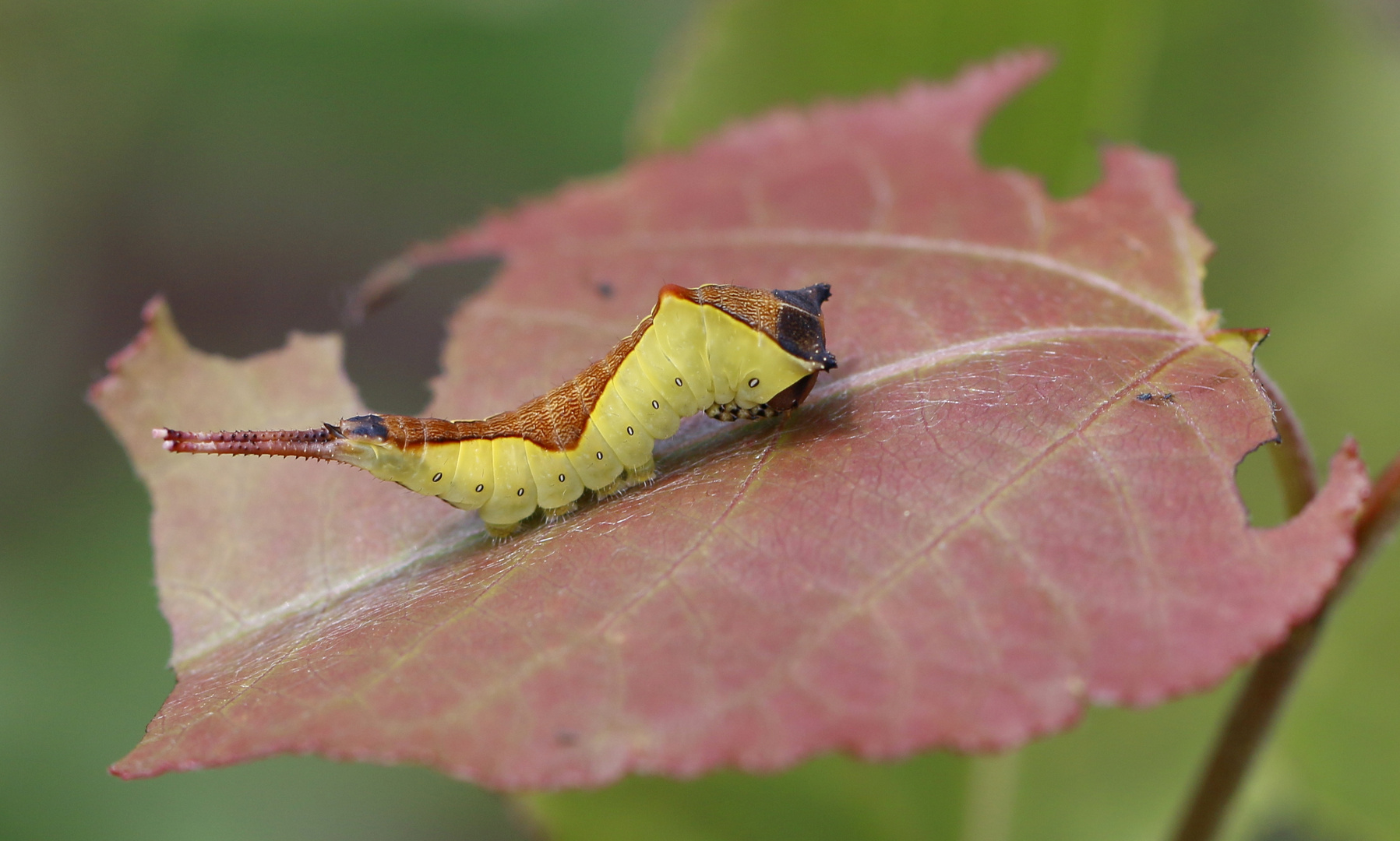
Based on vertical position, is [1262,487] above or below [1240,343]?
above

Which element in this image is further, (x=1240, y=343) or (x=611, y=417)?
(x=611, y=417)

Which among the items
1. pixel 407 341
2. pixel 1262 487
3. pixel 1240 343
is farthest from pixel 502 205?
pixel 1240 343

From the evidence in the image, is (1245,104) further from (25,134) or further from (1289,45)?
(25,134)

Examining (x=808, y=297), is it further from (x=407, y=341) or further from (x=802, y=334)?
(x=407, y=341)

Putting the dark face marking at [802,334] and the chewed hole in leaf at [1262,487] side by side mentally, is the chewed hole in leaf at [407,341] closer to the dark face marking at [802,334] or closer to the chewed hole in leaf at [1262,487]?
the chewed hole in leaf at [1262,487]

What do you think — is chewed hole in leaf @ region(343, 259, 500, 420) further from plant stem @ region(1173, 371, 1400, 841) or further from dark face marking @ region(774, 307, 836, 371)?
plant stem @ region(1173, 371, 1400, 841)

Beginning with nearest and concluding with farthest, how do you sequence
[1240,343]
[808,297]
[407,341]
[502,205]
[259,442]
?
1. [1240,343]
2. [259,442]
3. [808,297]
4. [502,205]
5. [407,341]

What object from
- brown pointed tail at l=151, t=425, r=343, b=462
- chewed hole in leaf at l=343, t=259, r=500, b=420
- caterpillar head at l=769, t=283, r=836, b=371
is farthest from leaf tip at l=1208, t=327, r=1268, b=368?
chewed hole in leaf at l=343, t=259, r=500, b=420

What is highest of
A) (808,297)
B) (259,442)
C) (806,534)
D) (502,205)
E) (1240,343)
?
(502,205)
